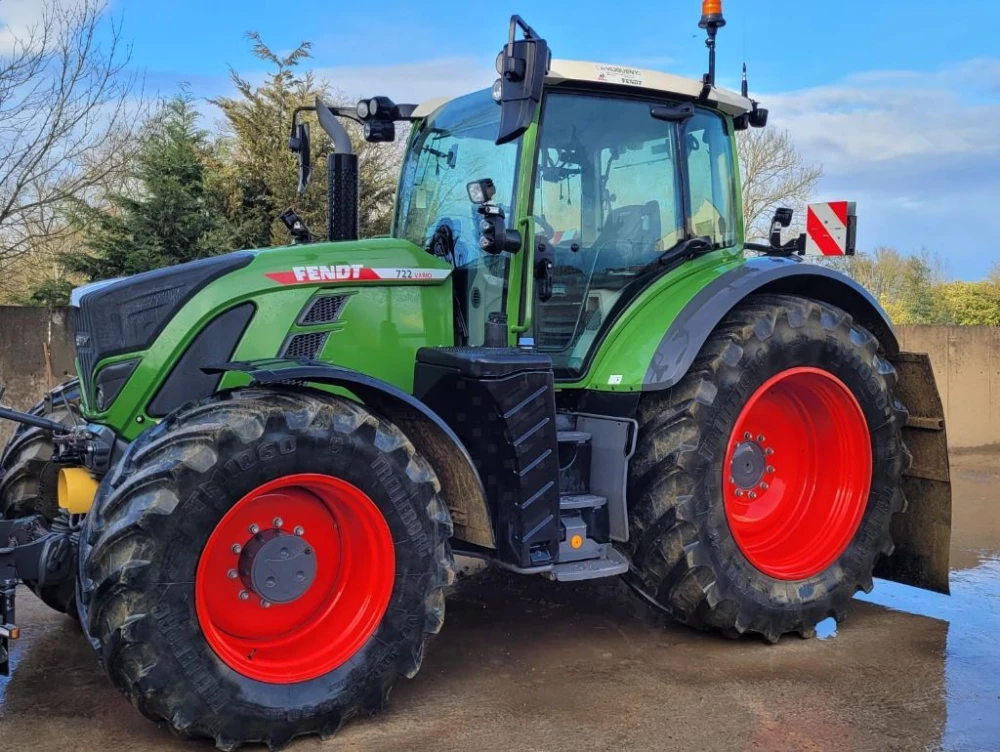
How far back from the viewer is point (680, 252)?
4793 mm

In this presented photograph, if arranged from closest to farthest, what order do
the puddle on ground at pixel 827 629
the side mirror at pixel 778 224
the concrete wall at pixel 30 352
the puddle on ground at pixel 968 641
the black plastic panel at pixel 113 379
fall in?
the puddle on ground at pixel 968 641 → the black plastic panel at pixel 113 379 → the puddle on ground at pixel 827 629 → the side mirror at pixel 778 224 → the concrete wall at pixel 30 352

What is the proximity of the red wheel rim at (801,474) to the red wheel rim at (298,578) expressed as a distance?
1.91 meters

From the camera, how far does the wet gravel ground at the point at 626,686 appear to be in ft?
11.5

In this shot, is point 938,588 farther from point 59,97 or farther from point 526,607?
point 59,97

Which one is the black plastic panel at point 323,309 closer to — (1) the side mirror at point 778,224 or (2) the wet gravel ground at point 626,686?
(2) the wet gravel ground at point 626,686

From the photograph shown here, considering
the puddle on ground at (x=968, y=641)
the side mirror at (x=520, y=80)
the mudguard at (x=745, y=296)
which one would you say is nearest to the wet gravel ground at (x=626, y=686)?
the puddle on ground at (x=968, y=641)

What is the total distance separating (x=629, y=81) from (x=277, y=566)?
2.66 meters

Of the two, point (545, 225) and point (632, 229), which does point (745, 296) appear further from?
point (545, 225)

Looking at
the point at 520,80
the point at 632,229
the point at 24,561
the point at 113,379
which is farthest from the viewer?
the point at 632,229

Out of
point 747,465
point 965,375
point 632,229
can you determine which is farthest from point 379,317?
point 965,375

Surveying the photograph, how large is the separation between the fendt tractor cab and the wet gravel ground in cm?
21

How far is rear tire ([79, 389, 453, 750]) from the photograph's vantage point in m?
3.13

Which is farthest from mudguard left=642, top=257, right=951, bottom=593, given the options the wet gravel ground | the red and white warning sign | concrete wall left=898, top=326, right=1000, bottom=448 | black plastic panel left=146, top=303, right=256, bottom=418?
concrete wall left=898, top=326, right=1000, bottom=448

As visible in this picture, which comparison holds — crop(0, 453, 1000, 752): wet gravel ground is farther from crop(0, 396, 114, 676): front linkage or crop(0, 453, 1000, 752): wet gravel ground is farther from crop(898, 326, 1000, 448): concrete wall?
crop(898, 326, 1000, 448): concrete wall
